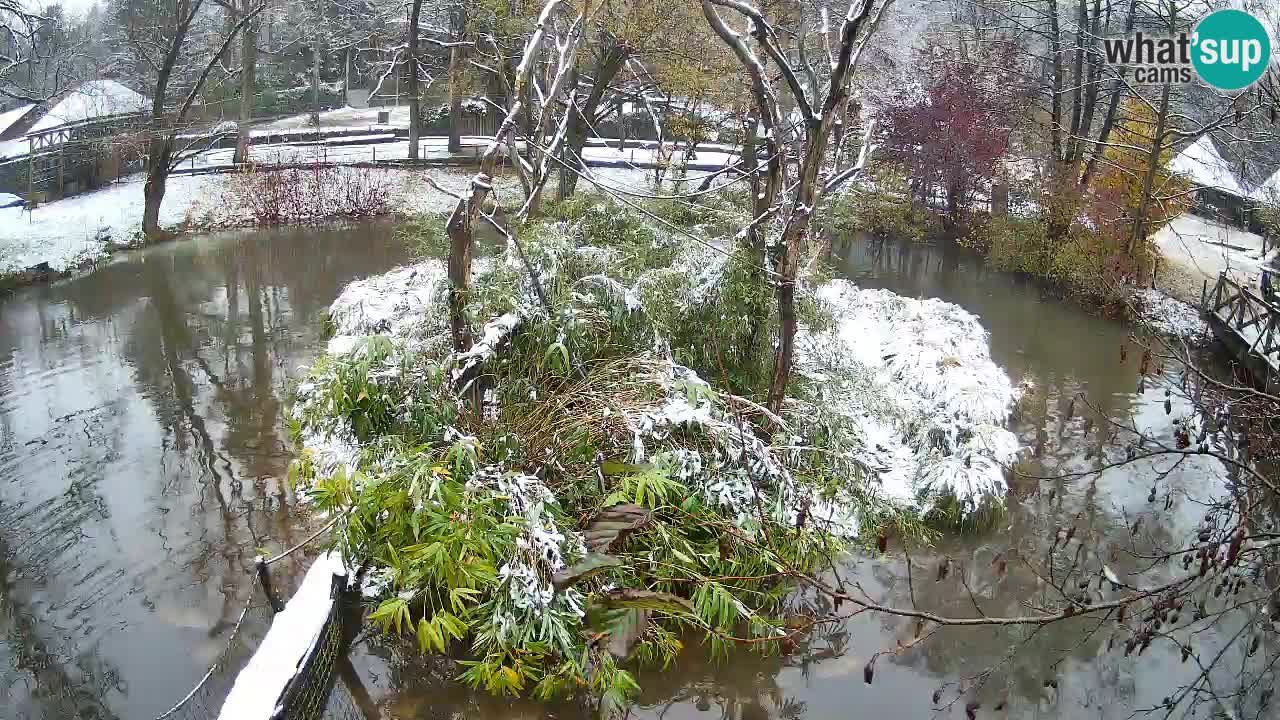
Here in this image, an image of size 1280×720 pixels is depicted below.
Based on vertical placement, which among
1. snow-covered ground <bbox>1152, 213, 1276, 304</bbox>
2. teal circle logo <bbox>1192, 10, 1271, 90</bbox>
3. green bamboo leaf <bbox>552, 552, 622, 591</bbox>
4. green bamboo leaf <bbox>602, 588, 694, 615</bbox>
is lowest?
green bamboo leaf <bbox>602, 588, 694, 615</bbox>

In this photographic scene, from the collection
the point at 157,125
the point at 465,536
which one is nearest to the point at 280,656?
the point at 465,536

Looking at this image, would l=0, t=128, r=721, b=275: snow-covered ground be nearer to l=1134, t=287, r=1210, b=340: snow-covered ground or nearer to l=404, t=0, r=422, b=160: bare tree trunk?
l=404, t=0, r=422, b=160: bare tree trunk

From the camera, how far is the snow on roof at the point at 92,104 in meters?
23.6

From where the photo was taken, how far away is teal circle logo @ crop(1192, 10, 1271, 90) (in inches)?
497

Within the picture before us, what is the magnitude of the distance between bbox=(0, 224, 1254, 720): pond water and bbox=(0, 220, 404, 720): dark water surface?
27mm

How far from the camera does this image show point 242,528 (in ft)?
30.1

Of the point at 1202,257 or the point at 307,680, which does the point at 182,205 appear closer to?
the point at 307,680

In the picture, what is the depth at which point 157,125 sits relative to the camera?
1981 cm

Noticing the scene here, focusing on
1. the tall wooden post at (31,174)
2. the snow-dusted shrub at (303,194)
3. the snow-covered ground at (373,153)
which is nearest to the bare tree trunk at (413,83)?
the snow-covered ground at (373,153)

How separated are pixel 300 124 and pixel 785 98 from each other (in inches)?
663

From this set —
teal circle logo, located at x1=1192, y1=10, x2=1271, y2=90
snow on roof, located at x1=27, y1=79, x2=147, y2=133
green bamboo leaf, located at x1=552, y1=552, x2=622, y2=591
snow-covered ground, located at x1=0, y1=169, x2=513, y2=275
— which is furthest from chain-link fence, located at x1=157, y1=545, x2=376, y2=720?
snow on roof, located at x1=27, y1=79, x2=147, y2=133

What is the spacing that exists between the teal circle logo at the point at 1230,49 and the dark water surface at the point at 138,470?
12806 millimetres

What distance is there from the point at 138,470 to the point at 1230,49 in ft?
50.0

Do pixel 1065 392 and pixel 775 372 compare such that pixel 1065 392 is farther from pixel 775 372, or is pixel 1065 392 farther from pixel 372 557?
pixel 372 557
